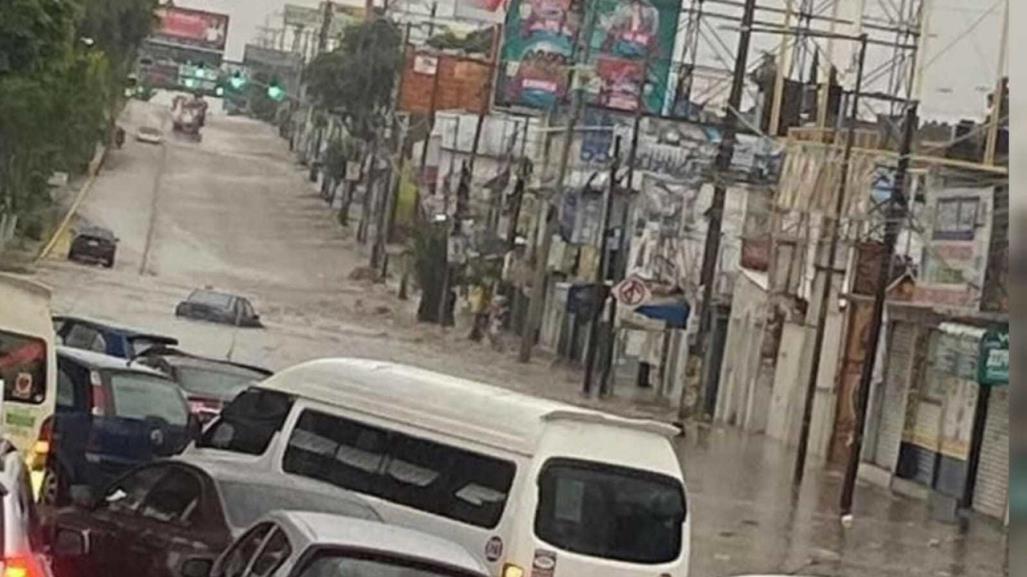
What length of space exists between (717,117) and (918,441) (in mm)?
19689

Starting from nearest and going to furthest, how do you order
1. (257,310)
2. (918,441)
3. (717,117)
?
(918,441), (257,310), (717,117)

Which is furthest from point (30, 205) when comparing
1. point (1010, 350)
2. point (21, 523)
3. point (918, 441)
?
point (1010, 350)

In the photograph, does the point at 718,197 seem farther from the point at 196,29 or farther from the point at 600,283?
the point at 196,29

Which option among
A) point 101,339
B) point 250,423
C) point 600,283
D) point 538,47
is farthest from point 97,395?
point 538,47

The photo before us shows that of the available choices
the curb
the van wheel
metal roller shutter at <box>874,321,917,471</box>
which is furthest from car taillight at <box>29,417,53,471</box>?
the curb

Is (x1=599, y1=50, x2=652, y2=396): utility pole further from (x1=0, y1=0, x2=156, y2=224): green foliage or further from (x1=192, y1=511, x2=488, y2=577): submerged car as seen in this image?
(x1=192, y1=511, x2=488, y2=577): submerged car

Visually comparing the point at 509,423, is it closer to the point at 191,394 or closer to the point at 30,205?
the point at 191,394

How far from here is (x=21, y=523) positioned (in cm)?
689

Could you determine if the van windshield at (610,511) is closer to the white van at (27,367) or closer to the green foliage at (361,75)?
the white van at (27,367)

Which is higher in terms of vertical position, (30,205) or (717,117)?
(717,117)

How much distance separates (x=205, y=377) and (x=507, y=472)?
8.35 metres

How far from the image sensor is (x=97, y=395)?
15.0 m

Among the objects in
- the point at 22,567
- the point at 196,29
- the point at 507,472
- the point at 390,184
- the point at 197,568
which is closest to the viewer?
the point at 22,567

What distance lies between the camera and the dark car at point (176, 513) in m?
9.84
